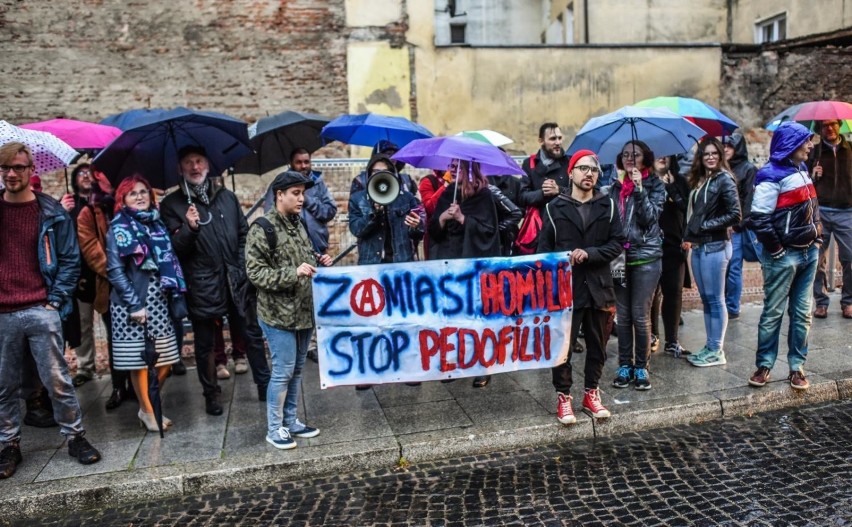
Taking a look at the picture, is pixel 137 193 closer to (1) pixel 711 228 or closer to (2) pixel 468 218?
(2) pixel 468 218

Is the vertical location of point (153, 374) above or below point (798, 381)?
above

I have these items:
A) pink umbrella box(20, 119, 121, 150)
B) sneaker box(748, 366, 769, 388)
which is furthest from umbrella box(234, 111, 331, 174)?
sneaker box(748, 366, 769, 388)

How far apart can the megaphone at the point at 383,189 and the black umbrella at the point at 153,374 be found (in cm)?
217

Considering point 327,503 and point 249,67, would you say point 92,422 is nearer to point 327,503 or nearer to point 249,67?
point 327,503

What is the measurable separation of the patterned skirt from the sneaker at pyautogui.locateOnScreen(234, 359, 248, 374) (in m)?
1.53

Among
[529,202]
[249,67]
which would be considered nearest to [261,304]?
[529,202]

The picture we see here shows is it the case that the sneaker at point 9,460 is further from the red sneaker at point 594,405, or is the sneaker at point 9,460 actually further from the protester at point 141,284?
the red sneaker at point 594,405

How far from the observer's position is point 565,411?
560 cm

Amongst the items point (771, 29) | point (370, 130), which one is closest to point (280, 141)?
point (370, 130)

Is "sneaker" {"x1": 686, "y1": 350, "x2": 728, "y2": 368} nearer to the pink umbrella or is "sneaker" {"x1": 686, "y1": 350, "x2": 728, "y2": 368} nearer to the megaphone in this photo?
the megaphone

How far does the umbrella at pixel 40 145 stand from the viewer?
5.26 metres

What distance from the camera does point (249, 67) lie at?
14.8m

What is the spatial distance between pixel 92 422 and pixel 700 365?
5706 mm

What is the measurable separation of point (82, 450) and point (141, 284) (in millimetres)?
1327
